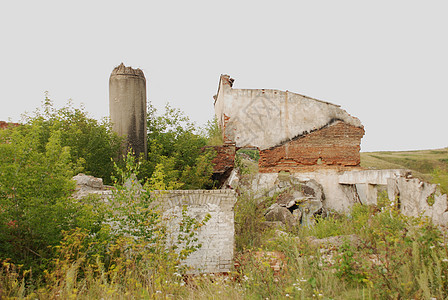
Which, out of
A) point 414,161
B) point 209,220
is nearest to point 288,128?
point 209,220

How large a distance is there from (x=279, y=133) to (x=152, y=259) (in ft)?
35.3

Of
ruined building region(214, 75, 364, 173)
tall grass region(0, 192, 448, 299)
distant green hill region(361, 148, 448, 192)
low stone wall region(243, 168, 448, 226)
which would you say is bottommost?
tall grass region(0, 192, 448, 299)

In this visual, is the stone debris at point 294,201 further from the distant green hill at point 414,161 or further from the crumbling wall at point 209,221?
the distant green hill at point 414,161

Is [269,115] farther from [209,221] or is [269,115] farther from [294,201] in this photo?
[209,221]

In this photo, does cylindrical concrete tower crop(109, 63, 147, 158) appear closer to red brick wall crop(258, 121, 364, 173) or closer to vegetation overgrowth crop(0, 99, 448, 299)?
vegetation overgrowth crop(0, 99, 448, 299)

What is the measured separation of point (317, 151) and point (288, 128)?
1628 millimetres

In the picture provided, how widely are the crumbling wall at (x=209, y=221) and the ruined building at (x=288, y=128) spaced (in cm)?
797

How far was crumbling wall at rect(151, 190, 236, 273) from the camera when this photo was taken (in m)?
6.68

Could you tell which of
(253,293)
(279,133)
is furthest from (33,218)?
(279,133)

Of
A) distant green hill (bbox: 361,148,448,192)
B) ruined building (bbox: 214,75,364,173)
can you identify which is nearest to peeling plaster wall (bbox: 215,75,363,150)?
ruined building (bbox: 214,75,364,173)

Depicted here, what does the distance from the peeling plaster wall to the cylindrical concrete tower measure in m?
4.39

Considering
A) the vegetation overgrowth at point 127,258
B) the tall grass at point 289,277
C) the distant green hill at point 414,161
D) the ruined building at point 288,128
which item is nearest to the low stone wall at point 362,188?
the ruined building at point 288,128

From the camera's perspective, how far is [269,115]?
49.1 ft

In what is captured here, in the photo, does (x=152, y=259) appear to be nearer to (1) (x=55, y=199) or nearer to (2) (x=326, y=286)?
(1) (x=55, y=199)
